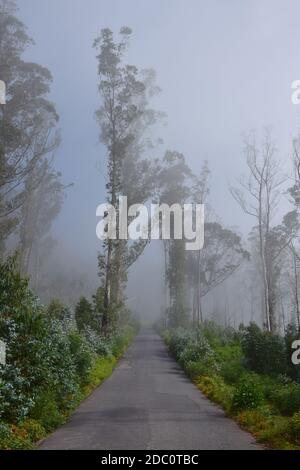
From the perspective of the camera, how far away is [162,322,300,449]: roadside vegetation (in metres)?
9.41

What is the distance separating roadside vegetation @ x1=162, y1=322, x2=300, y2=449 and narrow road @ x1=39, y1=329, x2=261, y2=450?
0.39m

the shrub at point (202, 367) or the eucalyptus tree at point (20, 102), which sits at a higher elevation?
the eucalyptus tree at point (20, 102)

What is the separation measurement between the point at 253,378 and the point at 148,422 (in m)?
6.73

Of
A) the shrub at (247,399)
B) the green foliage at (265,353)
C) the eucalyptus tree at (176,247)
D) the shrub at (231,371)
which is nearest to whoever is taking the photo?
the shrub at (247,399)

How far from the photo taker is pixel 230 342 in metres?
26.3

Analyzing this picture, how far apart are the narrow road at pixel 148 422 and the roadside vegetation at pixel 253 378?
0.39 metres

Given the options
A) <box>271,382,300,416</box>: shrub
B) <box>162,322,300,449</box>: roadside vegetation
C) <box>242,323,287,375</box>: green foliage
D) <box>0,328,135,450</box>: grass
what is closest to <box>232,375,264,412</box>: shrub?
<box>162,322,300,449</box>: roadside vegetation

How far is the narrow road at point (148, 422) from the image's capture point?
8203 mm

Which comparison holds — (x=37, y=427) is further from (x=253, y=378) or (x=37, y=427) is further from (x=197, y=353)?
(x=197, y=353)

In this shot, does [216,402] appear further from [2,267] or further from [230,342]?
[230,342]

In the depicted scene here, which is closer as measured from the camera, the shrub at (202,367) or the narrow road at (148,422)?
the narrow road at (148,422)

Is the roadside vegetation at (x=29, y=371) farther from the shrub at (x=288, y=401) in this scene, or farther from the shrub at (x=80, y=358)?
the shrub at (x=288, y=401)

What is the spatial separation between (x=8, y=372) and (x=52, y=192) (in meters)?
35.7

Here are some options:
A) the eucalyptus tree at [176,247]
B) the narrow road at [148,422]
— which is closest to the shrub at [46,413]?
the narrow road at [148,422]
